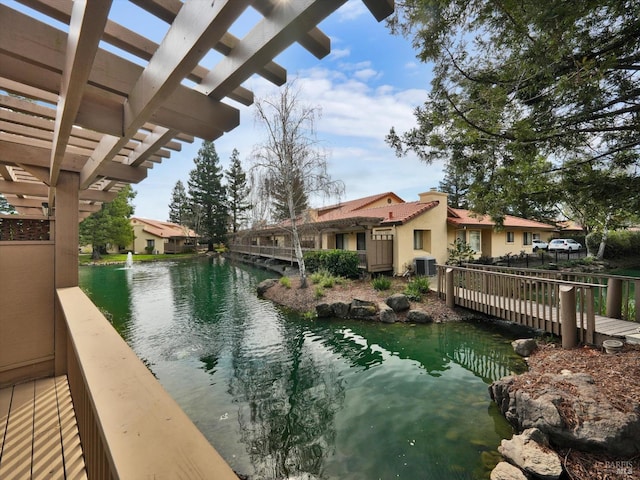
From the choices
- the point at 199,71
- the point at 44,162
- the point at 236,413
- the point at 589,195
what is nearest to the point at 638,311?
the point at 589,195

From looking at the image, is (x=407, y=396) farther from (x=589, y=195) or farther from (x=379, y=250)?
(x=379, y=250)

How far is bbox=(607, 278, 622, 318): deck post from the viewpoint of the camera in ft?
21.9

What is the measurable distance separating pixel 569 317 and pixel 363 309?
17.0 ft

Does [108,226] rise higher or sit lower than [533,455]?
higher

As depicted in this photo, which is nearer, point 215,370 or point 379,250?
point 215,370

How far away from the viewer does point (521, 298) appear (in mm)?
8336

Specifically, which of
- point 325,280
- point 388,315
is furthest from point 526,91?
point 325,280

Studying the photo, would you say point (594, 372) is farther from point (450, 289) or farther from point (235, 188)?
point (235, 188)

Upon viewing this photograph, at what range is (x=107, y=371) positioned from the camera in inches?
59.5

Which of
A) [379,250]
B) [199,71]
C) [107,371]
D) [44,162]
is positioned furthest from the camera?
[379,250]

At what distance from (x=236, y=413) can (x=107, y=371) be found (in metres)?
3.88

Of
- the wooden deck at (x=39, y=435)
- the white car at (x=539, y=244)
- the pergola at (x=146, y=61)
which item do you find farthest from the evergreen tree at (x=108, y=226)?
the white car at (x=539, y=244)

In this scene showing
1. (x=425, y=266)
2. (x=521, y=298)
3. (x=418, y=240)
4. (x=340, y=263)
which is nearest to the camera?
(x=521, y=298)

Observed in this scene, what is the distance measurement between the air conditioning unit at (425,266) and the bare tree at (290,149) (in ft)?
19.6
